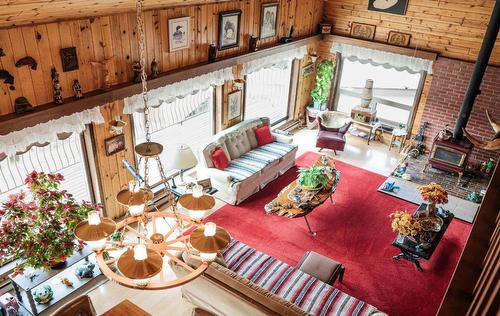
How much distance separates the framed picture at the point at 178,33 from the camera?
658 centimetres

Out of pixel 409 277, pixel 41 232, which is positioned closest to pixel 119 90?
pixel 41 232

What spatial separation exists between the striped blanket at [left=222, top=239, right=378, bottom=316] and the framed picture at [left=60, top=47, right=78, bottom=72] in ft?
10.4

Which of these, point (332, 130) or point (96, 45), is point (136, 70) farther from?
point (332, 130)

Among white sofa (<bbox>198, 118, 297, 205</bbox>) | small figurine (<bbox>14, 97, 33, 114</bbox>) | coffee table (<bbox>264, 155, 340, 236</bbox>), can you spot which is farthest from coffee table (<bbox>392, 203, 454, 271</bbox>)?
small figurine (<bbox>14, 97, 33, 114</bbox>)

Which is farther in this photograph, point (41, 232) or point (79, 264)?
point (79, 264)

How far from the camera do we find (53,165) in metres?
5.89

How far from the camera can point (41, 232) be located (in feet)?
15.4

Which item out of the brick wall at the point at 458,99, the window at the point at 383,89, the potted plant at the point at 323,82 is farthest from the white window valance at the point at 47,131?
the brick wall at the point at 458,99

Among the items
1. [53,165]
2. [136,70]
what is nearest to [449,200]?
[136,70]

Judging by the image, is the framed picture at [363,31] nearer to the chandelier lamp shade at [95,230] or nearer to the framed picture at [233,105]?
the framed picture at [233,105]

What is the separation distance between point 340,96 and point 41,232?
8485 mm

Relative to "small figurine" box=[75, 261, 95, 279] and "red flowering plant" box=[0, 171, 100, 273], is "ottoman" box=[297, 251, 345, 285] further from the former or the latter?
"red flowering plant" box=[0, 171, 100, 273]

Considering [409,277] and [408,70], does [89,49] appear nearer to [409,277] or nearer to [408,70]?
[409,277]

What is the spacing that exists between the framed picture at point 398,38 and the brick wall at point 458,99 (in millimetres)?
848
